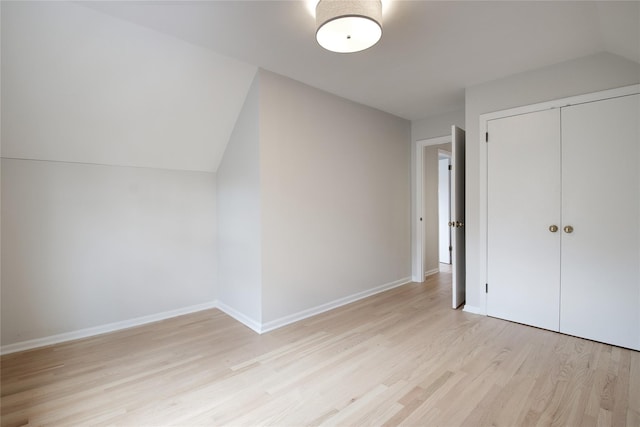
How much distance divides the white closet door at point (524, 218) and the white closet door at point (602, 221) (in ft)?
0.28

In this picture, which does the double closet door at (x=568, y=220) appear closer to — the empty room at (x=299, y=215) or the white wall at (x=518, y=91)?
the empty room at (x=299, y=215)

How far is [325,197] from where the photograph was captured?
10.9ft

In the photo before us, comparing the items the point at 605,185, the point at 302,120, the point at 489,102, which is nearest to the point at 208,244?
the point at 302,120

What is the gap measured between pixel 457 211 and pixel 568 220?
997 mm

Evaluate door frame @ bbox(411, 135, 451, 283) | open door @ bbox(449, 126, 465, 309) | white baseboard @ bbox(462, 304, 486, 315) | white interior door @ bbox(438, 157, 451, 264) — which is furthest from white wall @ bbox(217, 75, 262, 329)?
white interior door @ bbox(438, 157, 451, 264)

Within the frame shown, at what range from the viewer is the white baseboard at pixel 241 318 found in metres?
2.84

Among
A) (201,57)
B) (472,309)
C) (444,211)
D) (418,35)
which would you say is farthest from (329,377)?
(444,211)

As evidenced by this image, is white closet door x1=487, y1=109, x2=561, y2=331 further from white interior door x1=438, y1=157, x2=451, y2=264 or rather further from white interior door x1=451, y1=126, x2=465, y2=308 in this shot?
white interior door x1=438, y1=157, x2=451, y2=264

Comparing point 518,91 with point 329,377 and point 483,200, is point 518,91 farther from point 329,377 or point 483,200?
point 329,377

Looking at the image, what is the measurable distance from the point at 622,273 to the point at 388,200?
2386 mm

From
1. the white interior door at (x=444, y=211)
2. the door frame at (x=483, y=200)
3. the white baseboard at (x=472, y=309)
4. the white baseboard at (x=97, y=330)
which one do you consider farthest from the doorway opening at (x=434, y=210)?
the white baseboard at (x=97, y=330)

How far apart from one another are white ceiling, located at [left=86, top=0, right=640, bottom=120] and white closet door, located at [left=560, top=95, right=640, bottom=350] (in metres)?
0.52

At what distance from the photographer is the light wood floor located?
1.69 meters

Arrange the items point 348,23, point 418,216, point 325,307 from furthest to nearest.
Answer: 1. point 418,216
2. point 325,307
3. point 348,23
